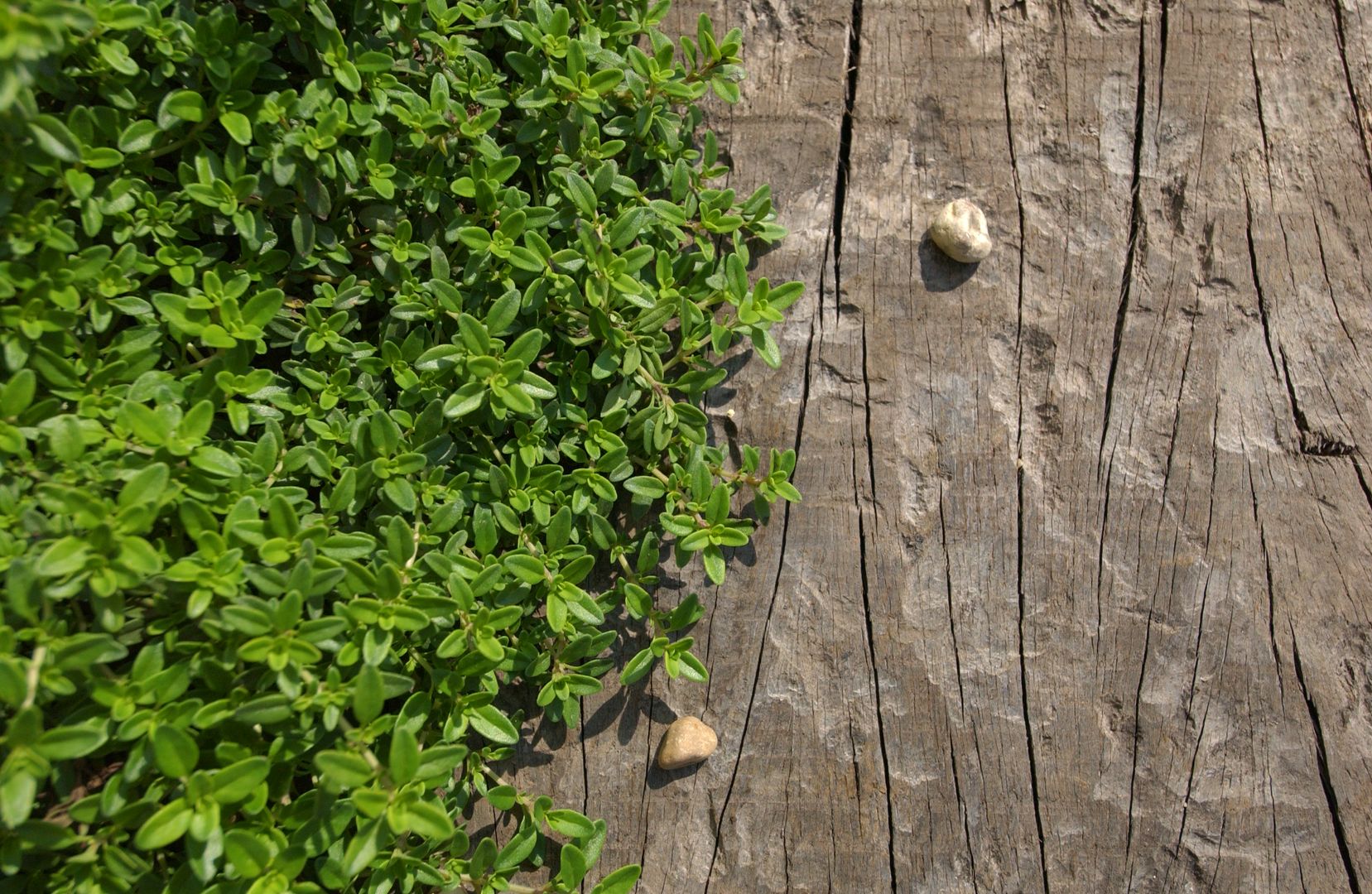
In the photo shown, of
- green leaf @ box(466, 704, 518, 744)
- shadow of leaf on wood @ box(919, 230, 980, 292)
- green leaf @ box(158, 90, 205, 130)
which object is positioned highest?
green leaf @ box(158, 90, 205, 130)

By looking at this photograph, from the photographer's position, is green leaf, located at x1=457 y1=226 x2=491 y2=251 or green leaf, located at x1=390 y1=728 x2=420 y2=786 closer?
green leaf, located at x1=390 y1=728 x2=420 y2=786

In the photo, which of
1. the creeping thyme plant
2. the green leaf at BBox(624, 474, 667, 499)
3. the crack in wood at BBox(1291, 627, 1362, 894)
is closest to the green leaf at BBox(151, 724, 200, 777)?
the creeping thyme plant

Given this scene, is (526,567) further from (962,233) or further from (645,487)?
(962,233)

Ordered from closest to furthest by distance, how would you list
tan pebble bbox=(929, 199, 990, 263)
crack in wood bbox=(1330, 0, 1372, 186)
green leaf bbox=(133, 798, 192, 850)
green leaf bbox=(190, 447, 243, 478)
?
green leaf bbox=(133, 798, 192, 850), green leaf bbox=(190, 447, 243, 478), tan pebble bbox=(929, 199, 990, 263), crack in wood bbox=(1330, 0, 1372, 186)

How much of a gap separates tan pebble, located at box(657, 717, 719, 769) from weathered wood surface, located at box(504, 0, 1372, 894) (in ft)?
0.18

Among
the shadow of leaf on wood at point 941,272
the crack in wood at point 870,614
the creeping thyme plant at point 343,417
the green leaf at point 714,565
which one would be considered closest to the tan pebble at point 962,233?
the shadow of leaf on wood at point 941,272

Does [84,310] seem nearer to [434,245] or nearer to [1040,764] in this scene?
[434,245]

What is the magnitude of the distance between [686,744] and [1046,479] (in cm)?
125

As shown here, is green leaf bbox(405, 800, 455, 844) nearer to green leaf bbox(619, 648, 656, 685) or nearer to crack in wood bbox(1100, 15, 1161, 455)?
green leaf bbox(619, 648, 656, 685)

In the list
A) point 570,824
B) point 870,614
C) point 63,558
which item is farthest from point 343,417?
point 870,614

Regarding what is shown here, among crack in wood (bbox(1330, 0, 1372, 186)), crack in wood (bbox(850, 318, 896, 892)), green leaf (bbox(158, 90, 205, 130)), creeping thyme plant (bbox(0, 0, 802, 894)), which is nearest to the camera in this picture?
creeping thyme plant (bbox(0, 0, 802, 894))

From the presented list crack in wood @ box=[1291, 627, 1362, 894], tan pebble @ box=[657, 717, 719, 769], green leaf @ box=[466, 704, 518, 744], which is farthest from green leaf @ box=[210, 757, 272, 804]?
crack in wood @ box=[1291, 627, 1362, 894]

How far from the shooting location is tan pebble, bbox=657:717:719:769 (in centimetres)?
247

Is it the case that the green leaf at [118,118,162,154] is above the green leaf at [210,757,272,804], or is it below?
above
